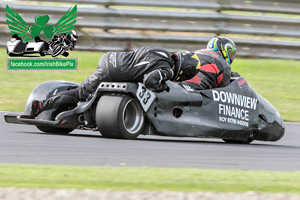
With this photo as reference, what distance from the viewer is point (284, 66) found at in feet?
41.8

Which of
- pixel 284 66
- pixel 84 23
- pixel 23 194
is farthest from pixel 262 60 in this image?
pixel 23 194

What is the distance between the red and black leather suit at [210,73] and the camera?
729 centimetres

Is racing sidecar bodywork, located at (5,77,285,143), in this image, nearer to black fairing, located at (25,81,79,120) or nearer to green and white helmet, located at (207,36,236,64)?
black fairing, located at (25,81,79,120)

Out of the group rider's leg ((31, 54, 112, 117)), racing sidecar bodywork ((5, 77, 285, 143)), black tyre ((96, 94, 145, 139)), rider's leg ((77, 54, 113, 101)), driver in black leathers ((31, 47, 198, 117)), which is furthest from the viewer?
rider's leg ((31, 54, 112, 117))

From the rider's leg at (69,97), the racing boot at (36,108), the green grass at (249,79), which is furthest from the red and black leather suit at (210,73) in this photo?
the green grass at (249,79)

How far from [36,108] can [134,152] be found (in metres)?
1.69

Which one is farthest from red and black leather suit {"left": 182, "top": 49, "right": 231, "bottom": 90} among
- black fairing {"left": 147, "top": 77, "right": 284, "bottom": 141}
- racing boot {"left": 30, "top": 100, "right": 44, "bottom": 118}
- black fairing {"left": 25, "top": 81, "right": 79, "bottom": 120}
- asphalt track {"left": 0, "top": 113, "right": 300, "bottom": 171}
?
racing boot {"left": 30, "top": 100, "right": 44, "bottom": 118}

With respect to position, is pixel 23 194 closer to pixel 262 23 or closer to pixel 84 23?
pixel 84 23

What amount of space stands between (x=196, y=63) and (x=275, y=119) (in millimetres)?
1246

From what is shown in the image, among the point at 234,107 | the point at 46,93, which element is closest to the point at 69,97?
the point at 46,93

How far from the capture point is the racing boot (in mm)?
7176

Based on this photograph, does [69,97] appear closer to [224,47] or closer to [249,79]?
[224,47]

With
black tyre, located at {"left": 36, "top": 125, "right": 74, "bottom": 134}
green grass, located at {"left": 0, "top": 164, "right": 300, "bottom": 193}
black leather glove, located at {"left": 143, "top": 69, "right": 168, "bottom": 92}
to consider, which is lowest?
black tyre, located at {"left": 36, "top": 125, "right": 74, "bottom": 134}

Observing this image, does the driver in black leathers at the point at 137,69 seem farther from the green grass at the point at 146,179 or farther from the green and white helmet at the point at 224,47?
the green grass at the point at 146,179
